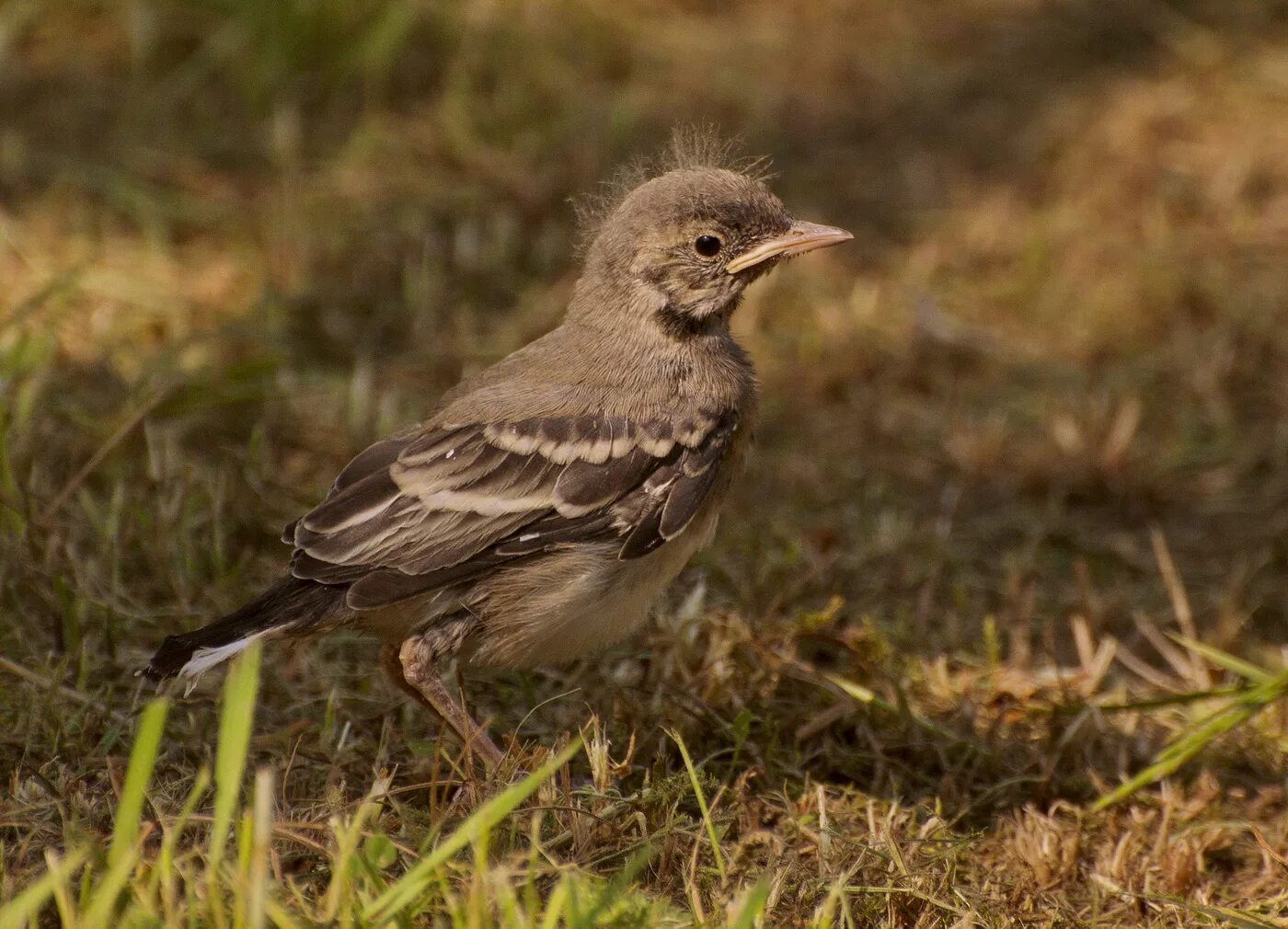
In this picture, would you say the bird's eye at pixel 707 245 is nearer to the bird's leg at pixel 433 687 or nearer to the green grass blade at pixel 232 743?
the bird's leg at pixel 433 687

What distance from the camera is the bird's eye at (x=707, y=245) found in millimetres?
4336

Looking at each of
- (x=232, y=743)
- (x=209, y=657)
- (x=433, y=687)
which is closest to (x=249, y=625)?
(x=209, y=657)

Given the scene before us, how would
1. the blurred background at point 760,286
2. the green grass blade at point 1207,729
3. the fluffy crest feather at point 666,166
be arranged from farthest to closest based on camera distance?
the blurred background at point 760,286 → the fluffy crest feather at point 666,166 → the green grass blade at point 1207,729

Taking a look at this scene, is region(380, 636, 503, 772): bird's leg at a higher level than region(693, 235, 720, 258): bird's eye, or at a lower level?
lower

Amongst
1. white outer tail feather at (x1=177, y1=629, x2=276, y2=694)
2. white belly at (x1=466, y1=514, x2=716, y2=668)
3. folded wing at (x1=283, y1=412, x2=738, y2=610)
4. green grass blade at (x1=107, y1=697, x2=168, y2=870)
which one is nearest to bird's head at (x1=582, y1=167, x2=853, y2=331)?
folded wing at (x1=283, y1=412, x2=738, y2=610)

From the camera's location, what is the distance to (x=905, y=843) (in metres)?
3.80

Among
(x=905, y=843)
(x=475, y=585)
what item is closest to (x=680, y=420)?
(x=475, y=585)

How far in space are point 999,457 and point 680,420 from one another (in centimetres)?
222

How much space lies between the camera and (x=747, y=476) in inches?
229

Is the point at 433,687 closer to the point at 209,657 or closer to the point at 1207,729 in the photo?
the point at 209,657

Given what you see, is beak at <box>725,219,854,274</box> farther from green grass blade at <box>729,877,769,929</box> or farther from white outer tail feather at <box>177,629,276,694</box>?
green grass blade at <box>729,877,769,929</box>

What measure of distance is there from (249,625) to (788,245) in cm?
176

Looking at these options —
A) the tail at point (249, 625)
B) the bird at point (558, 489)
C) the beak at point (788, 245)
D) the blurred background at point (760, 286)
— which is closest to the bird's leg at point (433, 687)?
the bird at point (558, 489)

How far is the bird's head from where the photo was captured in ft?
14.2
